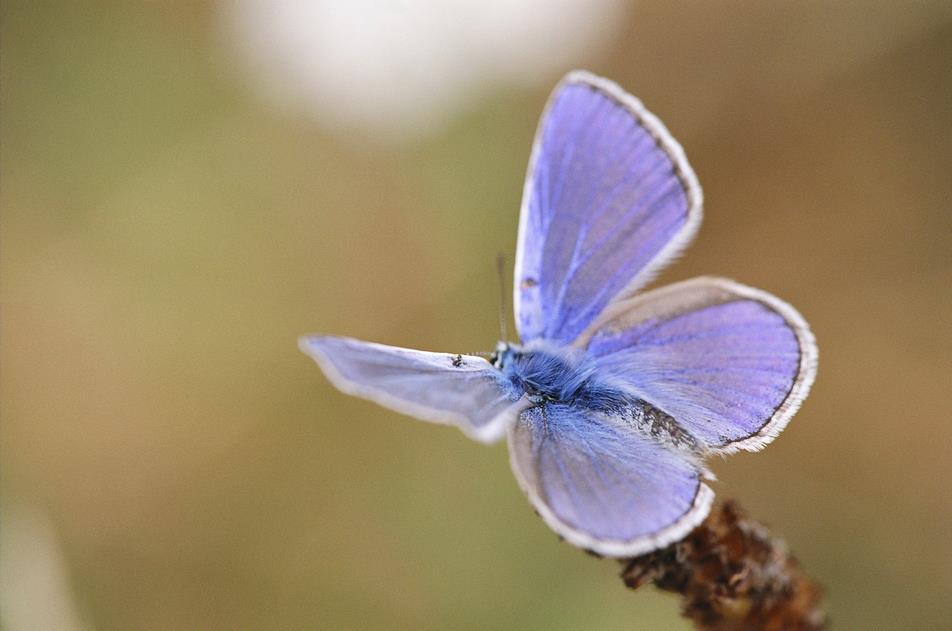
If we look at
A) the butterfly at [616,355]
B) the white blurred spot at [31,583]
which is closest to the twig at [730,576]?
the butterfly at [616,355]

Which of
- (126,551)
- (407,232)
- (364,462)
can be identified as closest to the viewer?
(126,551)

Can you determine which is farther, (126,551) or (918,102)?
(918,102)

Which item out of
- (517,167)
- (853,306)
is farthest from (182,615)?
(853,306)

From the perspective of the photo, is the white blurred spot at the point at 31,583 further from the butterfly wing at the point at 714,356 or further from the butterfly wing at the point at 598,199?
the butterfly wing at the point at 714,356

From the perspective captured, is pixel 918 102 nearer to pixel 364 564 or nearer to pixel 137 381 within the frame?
pixel 364 564

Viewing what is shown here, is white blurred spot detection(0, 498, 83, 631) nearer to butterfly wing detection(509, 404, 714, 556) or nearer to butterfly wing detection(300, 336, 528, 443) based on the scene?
butterfly wing detection(300, 336, 528, 443)

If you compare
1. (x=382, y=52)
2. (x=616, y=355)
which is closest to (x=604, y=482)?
(x=616, y=355)
